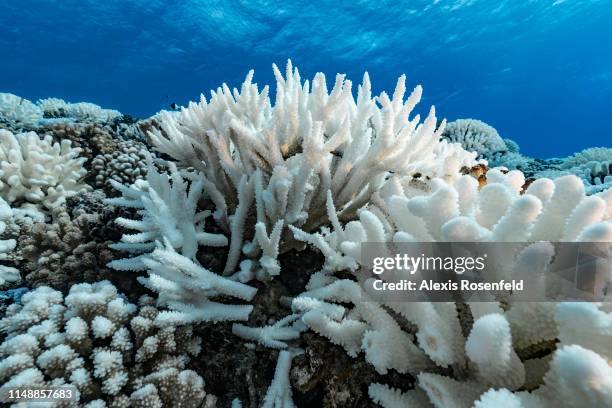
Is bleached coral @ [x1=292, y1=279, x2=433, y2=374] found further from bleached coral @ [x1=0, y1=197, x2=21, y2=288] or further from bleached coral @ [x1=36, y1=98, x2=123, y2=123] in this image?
bleached coral @ [x1=36, y1=98, x2=123, y2=123]

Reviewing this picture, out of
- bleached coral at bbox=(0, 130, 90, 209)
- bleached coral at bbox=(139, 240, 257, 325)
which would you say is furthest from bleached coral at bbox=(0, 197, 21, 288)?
bleached coral at bbox=(139, 240, 257, 325)

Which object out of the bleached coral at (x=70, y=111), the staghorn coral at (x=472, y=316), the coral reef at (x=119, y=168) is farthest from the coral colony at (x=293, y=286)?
the bleached coral at (x=70, y=111)

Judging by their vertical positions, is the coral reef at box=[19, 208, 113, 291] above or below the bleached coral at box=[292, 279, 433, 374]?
above

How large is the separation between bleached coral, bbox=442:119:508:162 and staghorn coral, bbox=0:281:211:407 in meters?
7.55

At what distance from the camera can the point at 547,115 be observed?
11712cm

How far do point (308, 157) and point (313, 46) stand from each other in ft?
186

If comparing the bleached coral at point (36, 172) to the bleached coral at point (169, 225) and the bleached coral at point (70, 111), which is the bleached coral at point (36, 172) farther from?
the bleached coral at point (70, 111)

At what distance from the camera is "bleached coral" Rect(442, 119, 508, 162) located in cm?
812

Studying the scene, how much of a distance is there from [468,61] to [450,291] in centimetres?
7429

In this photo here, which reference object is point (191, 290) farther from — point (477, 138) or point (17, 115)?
point (477, 138)

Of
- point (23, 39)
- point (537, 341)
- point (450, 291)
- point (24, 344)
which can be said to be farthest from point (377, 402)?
point (23, 39)

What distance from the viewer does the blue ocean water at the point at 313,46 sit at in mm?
45625

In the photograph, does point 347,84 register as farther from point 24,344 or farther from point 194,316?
point 24,344

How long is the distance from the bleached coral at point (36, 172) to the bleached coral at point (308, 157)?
7.95 feet
